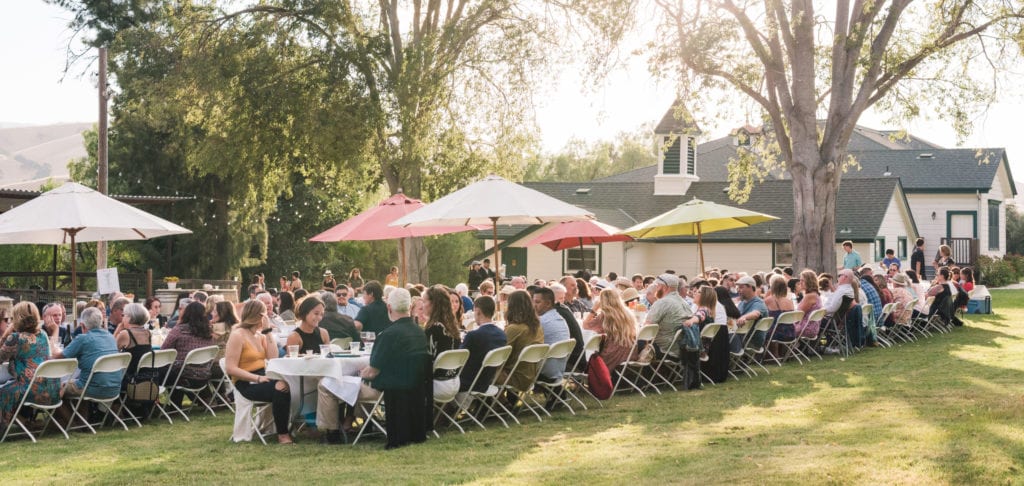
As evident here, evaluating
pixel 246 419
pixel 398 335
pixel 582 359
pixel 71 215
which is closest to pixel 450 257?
pixel 71 215

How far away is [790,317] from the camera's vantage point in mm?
14859

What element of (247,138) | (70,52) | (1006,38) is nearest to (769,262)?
(1006,38)

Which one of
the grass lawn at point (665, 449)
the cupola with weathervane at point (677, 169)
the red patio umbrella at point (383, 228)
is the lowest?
the grass lawn at point (665, 449)

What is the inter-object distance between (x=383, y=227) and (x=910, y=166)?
35.0 meters

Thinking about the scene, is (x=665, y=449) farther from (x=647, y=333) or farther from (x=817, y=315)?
(x=817, y=315)

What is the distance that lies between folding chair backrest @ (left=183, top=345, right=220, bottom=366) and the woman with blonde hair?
13.8ft

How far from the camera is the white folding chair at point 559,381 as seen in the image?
10773 mm

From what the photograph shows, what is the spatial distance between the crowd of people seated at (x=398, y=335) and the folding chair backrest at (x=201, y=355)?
0.18 meters

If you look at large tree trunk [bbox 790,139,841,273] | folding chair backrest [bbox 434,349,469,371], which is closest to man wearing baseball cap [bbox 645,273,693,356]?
folding chair backrest [bbox 434,349,469,371]

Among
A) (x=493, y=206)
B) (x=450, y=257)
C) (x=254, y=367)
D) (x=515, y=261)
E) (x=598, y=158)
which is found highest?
(x=598, y=158)

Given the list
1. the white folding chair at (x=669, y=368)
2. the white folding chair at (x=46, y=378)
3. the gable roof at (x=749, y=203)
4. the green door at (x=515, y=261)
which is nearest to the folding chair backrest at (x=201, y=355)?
the white folding chair at (x=46, y=378)

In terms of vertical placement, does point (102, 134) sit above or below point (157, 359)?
above

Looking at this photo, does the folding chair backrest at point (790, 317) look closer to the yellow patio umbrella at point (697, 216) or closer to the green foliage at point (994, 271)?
the yellow patio umbrella at point (697, 216)

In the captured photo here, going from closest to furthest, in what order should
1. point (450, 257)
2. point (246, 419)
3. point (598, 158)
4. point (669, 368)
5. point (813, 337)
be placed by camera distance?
point (246, 419)
point (669, 368)
point (813, 337)
point (450, 257)
point (598, 158)
